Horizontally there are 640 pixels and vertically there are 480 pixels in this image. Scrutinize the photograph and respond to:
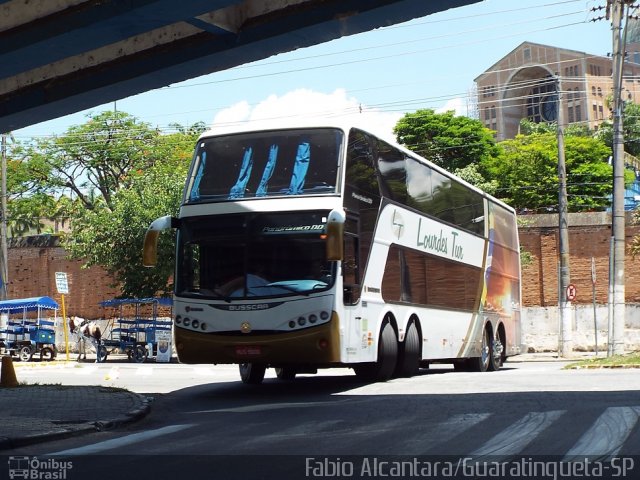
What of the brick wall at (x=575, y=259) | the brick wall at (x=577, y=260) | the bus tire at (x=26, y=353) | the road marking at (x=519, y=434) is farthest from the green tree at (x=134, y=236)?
the road marking at (x=519, y=434)

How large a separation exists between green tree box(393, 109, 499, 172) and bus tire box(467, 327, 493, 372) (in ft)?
151

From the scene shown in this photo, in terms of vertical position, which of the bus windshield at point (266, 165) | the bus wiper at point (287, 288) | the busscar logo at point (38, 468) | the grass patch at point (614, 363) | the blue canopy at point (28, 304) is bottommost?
the busscar logo at point (38, 468)

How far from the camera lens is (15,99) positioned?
1498cm

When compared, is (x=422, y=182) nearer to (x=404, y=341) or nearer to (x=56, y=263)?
(x=404, y=341)

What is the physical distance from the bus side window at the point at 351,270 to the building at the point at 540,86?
11272 cm

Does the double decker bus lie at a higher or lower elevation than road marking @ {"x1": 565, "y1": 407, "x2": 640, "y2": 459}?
higher

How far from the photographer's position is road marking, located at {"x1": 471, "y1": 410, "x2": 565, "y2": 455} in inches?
338

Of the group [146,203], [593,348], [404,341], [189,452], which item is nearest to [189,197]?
[404,341]

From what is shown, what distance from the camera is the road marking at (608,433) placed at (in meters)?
8.48

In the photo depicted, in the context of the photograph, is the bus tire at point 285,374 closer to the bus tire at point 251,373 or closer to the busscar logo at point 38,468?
the bus tire at point 251,373

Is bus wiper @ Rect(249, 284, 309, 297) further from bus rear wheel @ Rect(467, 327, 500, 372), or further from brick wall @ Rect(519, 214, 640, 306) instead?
brick wall @ Rect(519, 214, 640, 306)

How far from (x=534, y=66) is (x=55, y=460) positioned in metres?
124

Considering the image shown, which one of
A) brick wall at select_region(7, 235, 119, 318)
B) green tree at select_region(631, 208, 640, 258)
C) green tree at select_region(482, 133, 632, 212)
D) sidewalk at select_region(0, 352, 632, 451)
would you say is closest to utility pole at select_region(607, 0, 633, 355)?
green tree at select_region(631, 208, 640, 258)

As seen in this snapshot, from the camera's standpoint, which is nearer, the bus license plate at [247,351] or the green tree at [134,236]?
the bus license plate at [247,351]
